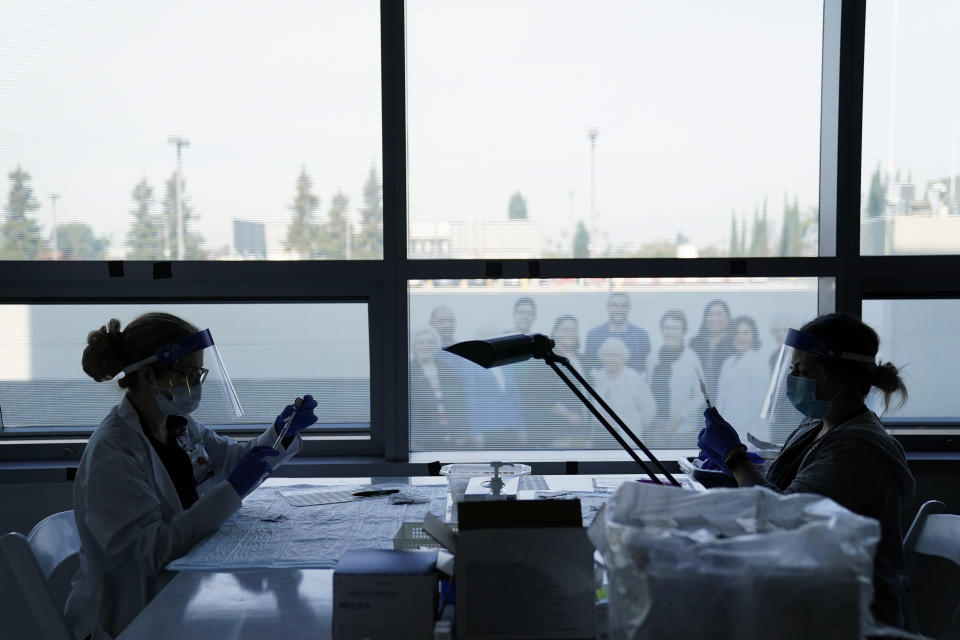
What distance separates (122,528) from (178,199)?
57.2 inches

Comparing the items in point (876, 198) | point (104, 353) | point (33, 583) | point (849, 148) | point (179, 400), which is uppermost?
point (849, 148)

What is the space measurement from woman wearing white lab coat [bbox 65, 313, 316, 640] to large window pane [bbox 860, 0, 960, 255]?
2.25 meters

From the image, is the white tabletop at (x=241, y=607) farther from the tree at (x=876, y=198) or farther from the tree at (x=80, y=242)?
the tree at (x=876, y=198)

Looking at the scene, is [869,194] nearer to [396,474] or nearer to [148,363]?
[396,474]

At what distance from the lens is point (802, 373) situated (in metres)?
1.96

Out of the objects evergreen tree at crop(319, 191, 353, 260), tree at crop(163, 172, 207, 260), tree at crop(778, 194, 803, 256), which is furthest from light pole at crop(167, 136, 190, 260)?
tree at crop(778, 194, 803, 256)

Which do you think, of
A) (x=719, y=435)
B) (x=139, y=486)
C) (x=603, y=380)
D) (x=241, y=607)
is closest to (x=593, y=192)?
(x=603, y=380)

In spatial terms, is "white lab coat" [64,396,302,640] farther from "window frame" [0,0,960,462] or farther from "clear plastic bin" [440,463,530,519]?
"window frame" [0,0,960,462]

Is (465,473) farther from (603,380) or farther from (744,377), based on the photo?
(744,377)

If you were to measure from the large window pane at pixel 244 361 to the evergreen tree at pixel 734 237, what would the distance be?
1346 millimetres

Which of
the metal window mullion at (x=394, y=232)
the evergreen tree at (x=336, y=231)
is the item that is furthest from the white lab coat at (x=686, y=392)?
the evergreen tree at (x=336, y=231)

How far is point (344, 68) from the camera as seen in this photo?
9.03ft

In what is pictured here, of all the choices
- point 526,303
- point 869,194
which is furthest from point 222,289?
point 869,194

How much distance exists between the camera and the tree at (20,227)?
2.74 meters
